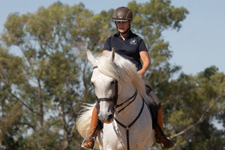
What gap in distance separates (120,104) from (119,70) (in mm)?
625

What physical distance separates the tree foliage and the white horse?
34841 millimetres

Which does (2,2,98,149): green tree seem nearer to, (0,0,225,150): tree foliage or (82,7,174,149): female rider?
(0,0,225,150): tree foliage

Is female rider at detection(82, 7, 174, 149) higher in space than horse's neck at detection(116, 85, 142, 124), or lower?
higher

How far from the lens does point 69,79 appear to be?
44.2 metres

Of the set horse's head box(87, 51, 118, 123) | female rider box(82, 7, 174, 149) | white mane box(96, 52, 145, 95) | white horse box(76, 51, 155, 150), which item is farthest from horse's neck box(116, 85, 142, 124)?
female rider box(82, 7, 174, 149)

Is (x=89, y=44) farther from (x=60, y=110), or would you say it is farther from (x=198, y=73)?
(x=198, y=73)

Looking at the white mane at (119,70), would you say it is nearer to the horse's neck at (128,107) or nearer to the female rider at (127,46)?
the horse's neck at (128,107)

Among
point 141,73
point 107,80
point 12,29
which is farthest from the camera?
point 12,29

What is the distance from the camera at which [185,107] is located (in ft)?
153

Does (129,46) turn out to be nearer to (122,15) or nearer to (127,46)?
(127,46)

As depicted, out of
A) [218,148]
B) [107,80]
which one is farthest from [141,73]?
[218,148]

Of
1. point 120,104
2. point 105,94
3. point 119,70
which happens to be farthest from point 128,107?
point 105,94

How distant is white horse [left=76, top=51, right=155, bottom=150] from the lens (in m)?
6.92

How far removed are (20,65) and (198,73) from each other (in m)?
19.8
